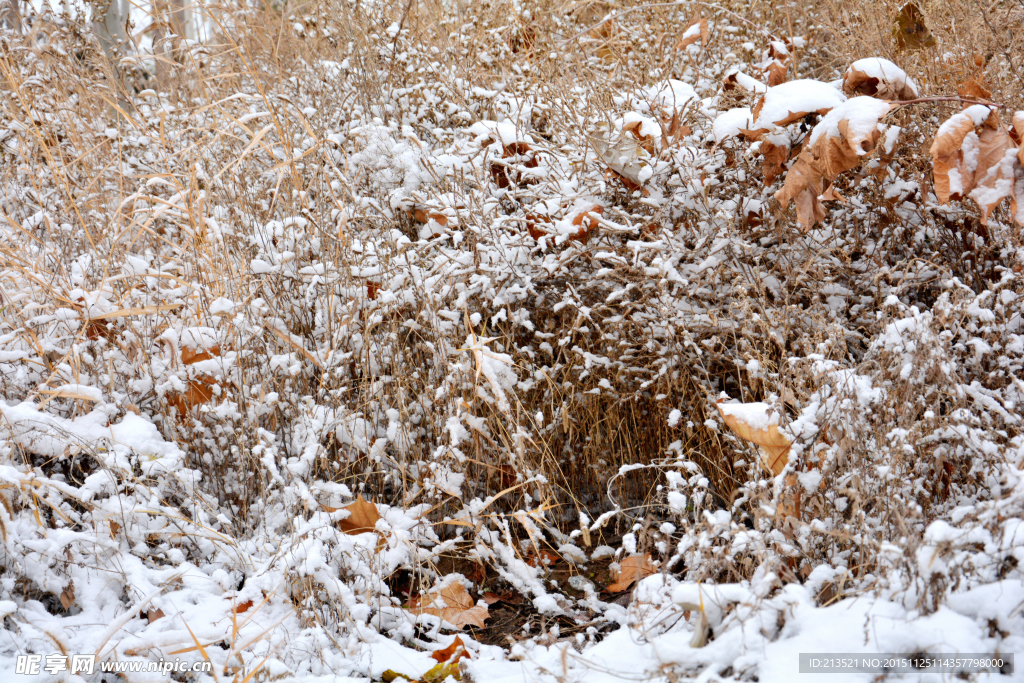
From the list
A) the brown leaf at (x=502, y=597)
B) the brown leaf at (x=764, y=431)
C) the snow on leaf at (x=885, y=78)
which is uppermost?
the snow on leaf at (x=885, y=78)

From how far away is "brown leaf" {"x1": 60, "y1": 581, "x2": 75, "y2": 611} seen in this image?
1740mm

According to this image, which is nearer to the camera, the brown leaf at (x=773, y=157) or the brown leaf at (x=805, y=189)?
the brown leaf at (x=805, y=189)

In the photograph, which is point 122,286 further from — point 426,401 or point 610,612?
point 610,612

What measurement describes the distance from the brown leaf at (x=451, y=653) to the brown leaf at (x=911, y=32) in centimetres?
248

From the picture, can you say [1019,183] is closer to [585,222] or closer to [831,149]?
[831,149]

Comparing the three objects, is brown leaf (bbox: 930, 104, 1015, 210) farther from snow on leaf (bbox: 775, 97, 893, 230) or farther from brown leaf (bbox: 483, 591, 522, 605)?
brown leaf (bbox: 483, 591, 522, 605)

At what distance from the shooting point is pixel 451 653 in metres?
1.70

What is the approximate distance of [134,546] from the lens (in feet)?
6.01

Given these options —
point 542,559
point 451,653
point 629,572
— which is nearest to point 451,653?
point 451,653

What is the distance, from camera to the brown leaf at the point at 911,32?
94.5 inches

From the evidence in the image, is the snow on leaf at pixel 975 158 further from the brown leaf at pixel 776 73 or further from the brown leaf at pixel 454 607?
the brown leaf at pixel 454 607

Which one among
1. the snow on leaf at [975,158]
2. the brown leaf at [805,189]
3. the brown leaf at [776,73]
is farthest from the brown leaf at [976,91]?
the brown leaf at [776,73]

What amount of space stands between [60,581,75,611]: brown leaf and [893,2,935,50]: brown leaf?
313cm

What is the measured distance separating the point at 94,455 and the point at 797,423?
5.87ft
